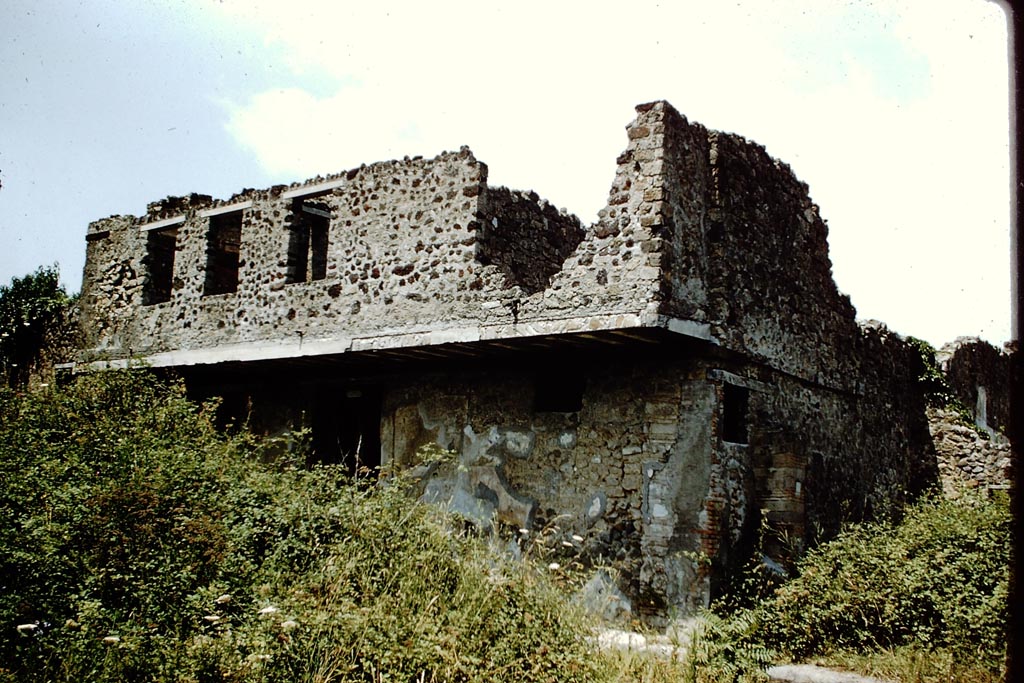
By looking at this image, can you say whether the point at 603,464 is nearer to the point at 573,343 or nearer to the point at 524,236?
the point at 573,343

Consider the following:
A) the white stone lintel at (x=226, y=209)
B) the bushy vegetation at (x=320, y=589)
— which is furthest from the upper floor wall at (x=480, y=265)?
the bushy vegetation at (x=320, y=589)

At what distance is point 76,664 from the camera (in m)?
5.44

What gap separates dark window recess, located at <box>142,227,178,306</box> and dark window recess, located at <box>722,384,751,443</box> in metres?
7.71

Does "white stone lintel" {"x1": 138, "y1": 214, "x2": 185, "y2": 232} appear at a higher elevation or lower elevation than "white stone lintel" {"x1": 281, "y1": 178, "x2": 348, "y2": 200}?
lower

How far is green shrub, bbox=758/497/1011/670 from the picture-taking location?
279 inches

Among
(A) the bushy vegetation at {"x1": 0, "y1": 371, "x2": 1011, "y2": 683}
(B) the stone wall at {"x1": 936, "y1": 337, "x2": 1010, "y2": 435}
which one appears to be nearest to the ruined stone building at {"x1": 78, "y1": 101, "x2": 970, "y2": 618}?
(A) the bushy vegetation at {"x1": 0, "y1": 371, "x2": 1011, "y2": 683}

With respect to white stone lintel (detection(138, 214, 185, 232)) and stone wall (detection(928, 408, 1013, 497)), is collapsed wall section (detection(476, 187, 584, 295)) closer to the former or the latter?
white stone lintel (detection(138, 214, 185, 232))

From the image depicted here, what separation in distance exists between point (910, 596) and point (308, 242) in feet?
25.5

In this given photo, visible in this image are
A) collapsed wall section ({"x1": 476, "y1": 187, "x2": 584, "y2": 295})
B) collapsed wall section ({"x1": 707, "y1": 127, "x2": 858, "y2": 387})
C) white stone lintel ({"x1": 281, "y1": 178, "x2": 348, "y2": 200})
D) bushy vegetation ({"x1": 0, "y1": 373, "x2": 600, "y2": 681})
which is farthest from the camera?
white stone lintel ({"x1": 281, "y1": 178, "x2": 348, "y2": 200})

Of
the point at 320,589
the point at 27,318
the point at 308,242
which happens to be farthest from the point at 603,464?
the point at 27,318

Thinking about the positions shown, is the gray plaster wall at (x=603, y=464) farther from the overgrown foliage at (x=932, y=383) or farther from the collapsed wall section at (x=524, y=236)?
the overgrown foliage at (x=932, y=383)

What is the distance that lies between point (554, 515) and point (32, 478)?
4.66 metres

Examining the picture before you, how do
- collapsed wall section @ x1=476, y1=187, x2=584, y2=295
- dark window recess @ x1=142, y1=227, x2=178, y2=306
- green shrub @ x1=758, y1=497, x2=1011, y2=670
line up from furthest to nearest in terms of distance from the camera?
1. dark window recess @ x1=142, y1=227, x2=178, y2=306
2. collapsed wall section @ x1=476, y1=187, x2=584, y2=295
3. green shrub @ x1=758, y1=497, x2=1011, y2=670

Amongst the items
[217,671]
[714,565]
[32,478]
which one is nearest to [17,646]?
[217,671]
